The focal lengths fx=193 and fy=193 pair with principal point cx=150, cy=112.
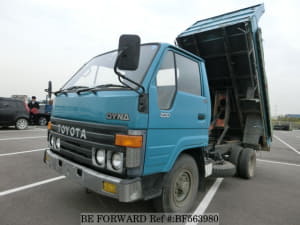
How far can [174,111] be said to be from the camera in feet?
7.95

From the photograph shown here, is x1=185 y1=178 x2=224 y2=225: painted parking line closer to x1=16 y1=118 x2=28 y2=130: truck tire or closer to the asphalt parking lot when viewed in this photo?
the asphalt parking lot

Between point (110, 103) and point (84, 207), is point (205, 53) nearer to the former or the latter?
point (110, 103)

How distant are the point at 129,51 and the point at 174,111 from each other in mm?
945

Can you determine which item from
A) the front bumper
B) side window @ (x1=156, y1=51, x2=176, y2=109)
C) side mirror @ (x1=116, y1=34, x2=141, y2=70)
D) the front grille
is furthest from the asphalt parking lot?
side mirror @ (x1=116, y1=34, x2=141, y2=70)

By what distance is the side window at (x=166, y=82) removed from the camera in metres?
2.35

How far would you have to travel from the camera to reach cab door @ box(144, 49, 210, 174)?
7.15 ft

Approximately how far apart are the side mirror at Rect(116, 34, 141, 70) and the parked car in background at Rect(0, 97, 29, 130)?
11.4 m

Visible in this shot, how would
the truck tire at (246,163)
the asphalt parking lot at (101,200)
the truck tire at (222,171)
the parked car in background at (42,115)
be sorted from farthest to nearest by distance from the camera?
the parked car in background at (42,115)
the truck tire at (246,163)
the truck tire at (222,171)
the asphalt parking lot at (101,200)

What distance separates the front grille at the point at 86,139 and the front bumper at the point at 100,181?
9 cm

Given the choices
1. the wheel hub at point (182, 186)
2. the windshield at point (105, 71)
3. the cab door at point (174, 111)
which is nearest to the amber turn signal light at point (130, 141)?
the cab door at point (174, 111)

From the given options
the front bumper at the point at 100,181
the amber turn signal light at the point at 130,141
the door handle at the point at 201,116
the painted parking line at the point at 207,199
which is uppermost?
the door handle at the point at 201,116

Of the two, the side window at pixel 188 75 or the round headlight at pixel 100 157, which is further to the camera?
the side window at pixel 188 75

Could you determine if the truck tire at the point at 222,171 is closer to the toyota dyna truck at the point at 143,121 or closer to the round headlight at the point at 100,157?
the toyota dyna truck at the point at 143,121

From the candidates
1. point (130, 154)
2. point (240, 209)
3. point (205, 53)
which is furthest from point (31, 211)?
point (205, 53)
